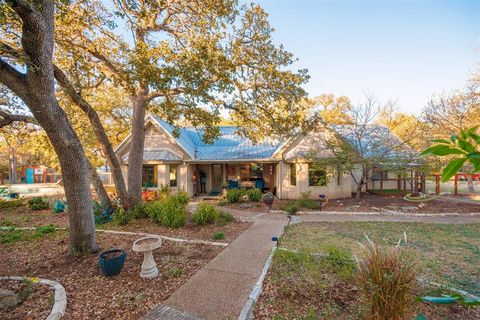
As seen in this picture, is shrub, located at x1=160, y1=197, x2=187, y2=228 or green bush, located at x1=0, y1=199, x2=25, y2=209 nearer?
shrub, located at x1=160, y1=197, x2=187, y2=228

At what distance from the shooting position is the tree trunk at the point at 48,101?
480 centimetres

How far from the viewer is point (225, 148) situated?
19.0 meters

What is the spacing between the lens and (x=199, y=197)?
17.1 meters

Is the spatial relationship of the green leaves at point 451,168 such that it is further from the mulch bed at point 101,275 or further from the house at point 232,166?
the house at point 232,166

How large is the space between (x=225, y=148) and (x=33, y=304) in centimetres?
1542

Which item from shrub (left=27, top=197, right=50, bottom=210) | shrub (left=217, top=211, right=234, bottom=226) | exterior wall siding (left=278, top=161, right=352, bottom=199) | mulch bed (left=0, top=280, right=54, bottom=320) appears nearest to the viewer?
mulch bed (left=0, top=280, right=54, bottom=320)

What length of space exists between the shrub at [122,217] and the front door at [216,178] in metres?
9.79

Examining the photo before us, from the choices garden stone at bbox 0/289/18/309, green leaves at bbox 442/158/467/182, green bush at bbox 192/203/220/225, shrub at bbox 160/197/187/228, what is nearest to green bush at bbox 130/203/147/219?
shrub at bbox 160/197/187/228

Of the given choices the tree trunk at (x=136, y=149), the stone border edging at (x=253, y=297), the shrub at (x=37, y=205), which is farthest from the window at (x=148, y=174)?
the stone border edging at (x=253, y=297)

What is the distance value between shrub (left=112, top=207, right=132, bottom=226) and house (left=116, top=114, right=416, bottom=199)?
6.69 m

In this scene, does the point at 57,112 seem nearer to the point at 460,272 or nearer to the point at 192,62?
the point at 192,62

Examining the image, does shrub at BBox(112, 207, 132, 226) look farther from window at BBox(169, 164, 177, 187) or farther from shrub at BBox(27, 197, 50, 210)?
window at BBox(169, 164, 177, 187)

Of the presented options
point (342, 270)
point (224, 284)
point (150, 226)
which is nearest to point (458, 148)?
→ point (224, 284)

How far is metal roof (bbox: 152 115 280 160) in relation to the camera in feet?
56.2
